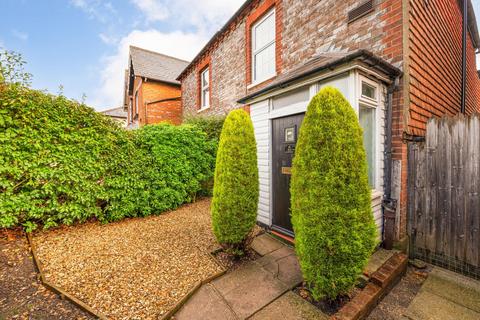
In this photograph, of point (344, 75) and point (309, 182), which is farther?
point (344, 75)

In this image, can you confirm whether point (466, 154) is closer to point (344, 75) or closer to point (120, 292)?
point (344, 75)

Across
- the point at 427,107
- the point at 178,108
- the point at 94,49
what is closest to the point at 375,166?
the point at 427,107

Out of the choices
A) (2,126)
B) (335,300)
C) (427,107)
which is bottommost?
(335,300)

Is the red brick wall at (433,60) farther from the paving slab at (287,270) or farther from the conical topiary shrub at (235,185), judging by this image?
the paving slab at (287,270)

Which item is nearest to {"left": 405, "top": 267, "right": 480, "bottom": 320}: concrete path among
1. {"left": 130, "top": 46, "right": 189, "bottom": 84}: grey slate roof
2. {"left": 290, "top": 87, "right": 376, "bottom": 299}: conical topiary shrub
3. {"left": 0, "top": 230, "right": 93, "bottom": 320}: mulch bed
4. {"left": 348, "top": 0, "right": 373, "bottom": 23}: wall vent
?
{"left": 290, "top": 87, "right": 376, "bottom": 299}: conical topiary shrub

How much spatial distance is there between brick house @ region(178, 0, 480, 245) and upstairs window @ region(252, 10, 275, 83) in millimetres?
33

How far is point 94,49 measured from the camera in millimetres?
11891

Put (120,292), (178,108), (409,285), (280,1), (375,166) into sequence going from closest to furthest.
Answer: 1. (120,292)
2. (409,285)
3. (375,166)
4. (280,1)
5. (178,108)

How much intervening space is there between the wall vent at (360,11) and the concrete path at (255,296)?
455 cm

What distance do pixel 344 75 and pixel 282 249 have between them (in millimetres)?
3074

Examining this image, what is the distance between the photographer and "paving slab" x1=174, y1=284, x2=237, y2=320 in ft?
6.94

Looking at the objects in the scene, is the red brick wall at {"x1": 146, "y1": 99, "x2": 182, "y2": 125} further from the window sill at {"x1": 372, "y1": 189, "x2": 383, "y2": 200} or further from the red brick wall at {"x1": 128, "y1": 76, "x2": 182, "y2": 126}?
the window sill at {"x1": 372, "y1": 189, "x2": 383, "y2": 200}

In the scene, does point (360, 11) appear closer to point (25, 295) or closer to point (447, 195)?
point (447, 195)

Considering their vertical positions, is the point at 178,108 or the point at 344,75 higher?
the point at 178,108
